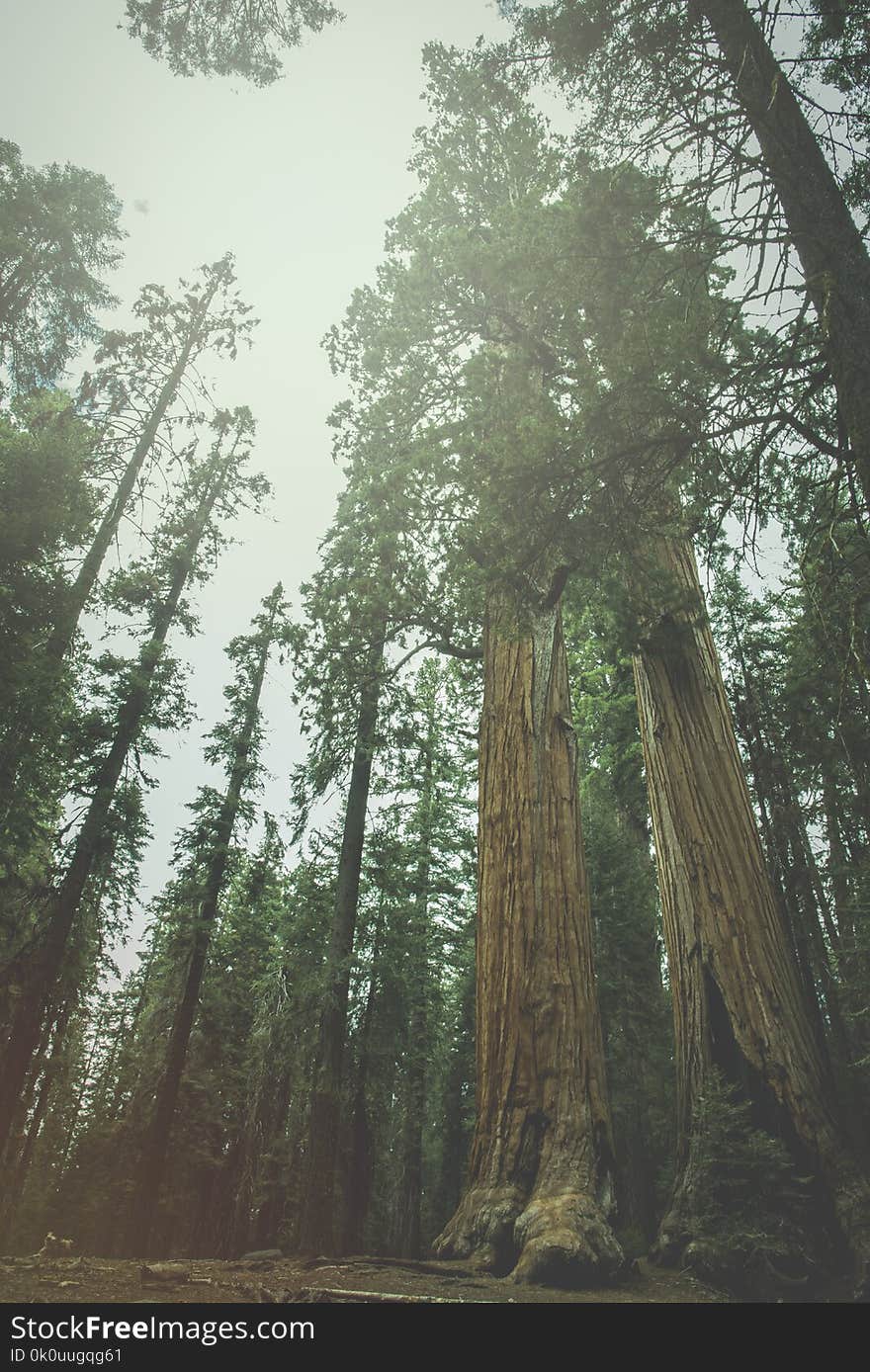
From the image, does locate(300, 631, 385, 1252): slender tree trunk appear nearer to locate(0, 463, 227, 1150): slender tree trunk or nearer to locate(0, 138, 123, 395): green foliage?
locate(0, 463, 227, 1150): slender tree trunk

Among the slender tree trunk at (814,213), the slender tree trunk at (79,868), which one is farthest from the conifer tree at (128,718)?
the slender tree trunk at (814,213)

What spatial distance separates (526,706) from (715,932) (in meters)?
2.55

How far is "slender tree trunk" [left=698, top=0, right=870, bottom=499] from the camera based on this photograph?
12.3 ft

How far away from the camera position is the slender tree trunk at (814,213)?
3.75m

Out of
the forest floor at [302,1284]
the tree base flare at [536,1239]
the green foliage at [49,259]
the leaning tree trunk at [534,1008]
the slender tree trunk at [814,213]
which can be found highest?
the green foliage at [49,259]

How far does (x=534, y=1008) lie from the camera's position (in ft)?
15.9

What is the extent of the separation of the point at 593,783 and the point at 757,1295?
10.4 m

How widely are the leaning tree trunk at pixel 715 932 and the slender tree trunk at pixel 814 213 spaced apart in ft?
7.63

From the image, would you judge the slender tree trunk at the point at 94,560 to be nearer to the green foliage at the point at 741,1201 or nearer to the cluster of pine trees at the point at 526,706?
the cluster of pine trees at the point at 526,706

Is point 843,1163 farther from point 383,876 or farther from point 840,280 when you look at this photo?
point 383,876

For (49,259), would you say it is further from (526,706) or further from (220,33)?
(526,706)

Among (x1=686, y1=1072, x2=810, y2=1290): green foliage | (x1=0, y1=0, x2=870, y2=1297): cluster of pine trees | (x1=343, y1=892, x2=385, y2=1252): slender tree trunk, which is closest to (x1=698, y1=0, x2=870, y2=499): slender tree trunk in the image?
(x1=0, y1=0, x2=870, y2=1297): cluster of pine trees
